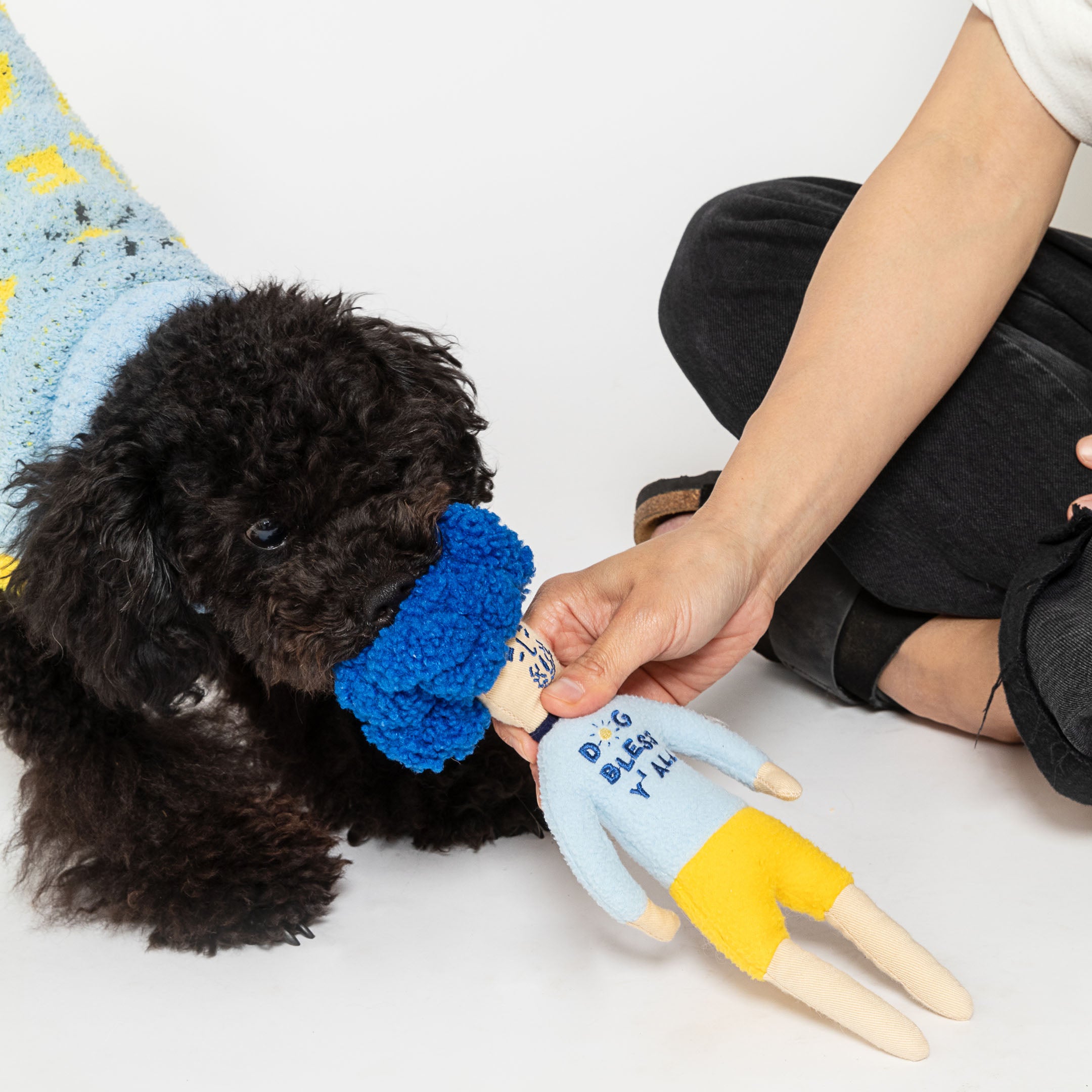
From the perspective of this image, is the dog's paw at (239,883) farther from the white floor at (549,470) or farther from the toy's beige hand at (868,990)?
the toy's beige hand at (868,990)

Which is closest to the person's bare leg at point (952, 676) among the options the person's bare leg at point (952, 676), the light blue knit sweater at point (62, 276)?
the person's bare leg at point (952, 676)

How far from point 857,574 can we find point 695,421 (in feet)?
3.78

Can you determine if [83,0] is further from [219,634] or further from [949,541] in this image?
[949,541]

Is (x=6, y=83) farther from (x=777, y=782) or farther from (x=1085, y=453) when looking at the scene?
(x=1085, y=453)

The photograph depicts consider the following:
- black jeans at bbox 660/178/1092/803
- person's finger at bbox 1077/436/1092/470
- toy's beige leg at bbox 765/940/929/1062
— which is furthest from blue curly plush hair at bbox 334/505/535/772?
person's finger at bbox 1077/436/1092/470

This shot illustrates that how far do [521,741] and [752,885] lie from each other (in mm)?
298

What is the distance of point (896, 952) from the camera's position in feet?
3.94

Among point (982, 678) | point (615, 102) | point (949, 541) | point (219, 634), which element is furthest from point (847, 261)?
point (615, 102)

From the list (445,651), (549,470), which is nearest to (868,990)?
(445,651)

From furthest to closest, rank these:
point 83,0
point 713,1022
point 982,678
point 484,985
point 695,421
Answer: point 83,0 → point 695,421 → point 982,678 → point 484,985 → point 713,1022

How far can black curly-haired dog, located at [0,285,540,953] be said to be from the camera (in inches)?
51.4

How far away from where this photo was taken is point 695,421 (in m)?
2.91

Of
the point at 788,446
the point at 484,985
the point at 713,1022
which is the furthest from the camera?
the point at 788,446

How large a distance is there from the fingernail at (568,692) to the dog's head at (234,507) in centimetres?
19
